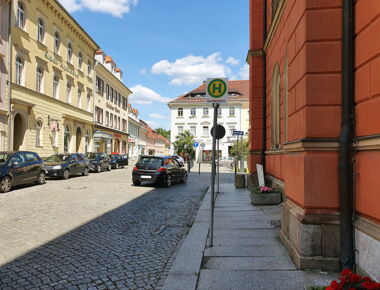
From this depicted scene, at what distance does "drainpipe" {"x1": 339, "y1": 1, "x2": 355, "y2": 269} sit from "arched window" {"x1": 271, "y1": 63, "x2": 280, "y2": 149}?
5.97m

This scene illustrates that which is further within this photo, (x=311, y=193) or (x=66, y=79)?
(x=66, y=79)

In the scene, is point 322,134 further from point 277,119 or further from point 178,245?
point 277,119

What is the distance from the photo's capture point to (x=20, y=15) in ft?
75.2

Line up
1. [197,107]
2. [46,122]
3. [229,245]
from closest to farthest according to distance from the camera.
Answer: [229,245] < [46,122] < [197,107]

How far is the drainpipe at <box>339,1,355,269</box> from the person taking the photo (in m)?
3.92

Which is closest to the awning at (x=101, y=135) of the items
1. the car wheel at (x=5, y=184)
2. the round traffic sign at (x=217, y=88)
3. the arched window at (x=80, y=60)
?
the arched window at (x=80, y=60)

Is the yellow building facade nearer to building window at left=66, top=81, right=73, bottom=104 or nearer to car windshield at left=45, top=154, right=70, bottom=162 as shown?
building window at left=66, top=81, right=73, bottom=104

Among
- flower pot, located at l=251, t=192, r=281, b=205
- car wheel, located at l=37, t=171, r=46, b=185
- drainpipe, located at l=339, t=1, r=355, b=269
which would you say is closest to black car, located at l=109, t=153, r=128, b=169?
car wheel, located at l=37, t=171, r=46, b=185

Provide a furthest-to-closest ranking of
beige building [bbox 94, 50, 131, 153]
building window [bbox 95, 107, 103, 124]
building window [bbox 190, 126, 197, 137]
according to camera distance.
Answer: building window [bbox 190, 126, 197, 137] → beige building [bbox 94, 50, 131, 153] → building window [bbox 95, 107, 103, 124]

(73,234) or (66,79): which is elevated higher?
(66,79)

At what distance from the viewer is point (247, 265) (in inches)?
171

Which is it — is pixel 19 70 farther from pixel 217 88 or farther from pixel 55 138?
pixel 217 88

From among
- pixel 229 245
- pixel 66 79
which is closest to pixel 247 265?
pixel 229 245

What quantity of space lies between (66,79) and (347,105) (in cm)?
→ 3001
